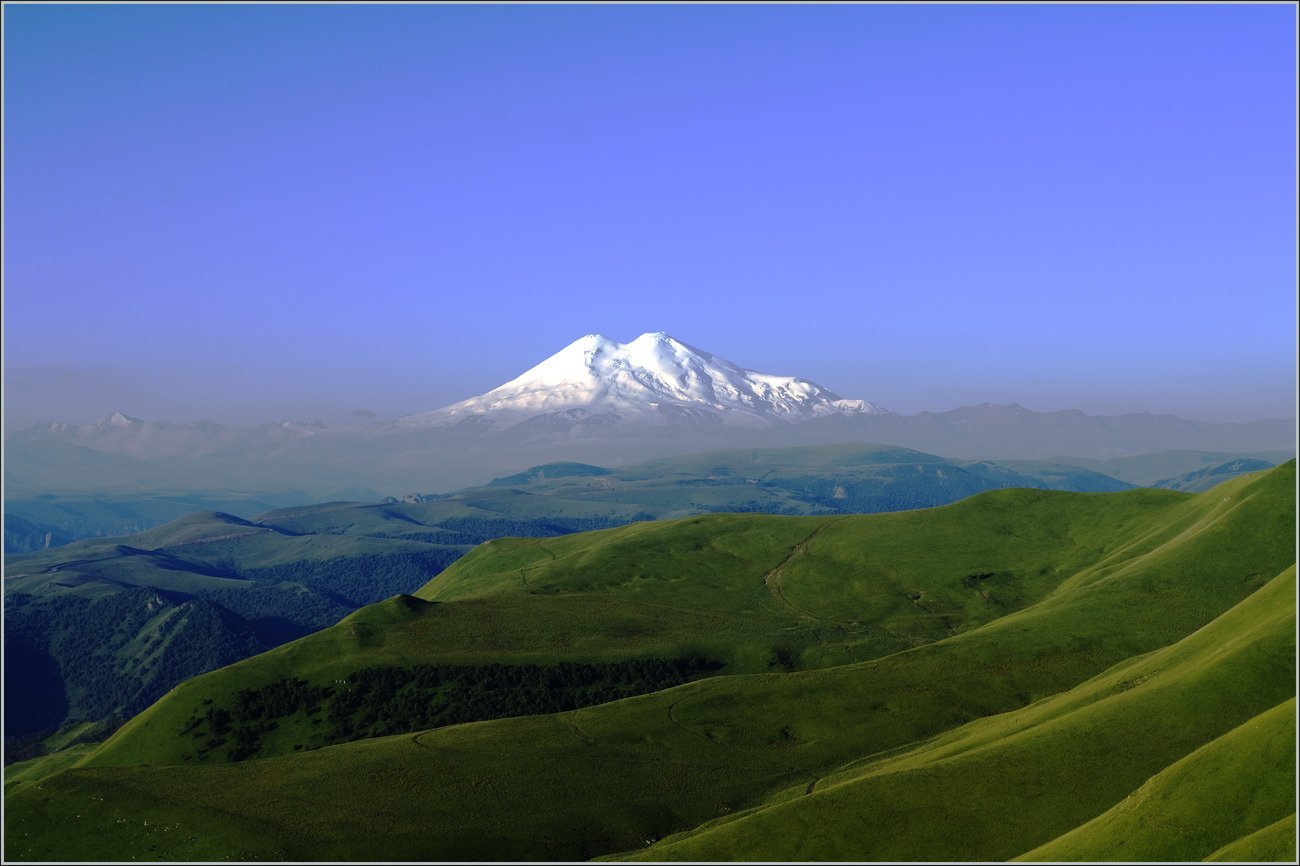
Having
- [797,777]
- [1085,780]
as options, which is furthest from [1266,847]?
[797,777]

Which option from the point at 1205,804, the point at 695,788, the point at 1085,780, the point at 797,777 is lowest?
the point at 797,777

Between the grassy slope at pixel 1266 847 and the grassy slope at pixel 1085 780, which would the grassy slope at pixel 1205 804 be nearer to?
the grassy slope at pixel 1085 780

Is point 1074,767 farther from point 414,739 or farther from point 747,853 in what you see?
point 414,739

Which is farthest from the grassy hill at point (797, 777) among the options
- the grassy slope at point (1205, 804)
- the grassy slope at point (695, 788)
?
the grassy slope at point (695, 788)

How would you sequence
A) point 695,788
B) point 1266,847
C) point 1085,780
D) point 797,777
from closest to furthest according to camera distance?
point 1266,847 < point 1085,780 < point 695,788 < point 797,777

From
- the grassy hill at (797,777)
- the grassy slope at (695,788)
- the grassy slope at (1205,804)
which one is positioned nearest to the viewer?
the grassy slope at (1205,804)

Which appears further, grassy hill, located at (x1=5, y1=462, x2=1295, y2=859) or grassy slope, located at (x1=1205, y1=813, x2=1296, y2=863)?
grassy hill, located at (x1=5, y1=462, x2=1295, y2=859)

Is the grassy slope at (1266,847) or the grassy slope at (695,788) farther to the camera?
the grassy slope at (695,788)

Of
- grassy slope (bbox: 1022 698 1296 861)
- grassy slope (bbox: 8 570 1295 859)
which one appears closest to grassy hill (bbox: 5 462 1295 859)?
grassy slope (bbox: 1022 698 1296 861)

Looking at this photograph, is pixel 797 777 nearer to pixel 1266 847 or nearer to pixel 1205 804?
pixel 1205 804

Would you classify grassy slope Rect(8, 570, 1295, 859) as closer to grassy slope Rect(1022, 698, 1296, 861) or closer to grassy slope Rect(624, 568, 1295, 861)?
grassy slope Rect(624, 568, 1295, 861)

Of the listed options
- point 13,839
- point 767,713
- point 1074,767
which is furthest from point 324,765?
point 1074,767
